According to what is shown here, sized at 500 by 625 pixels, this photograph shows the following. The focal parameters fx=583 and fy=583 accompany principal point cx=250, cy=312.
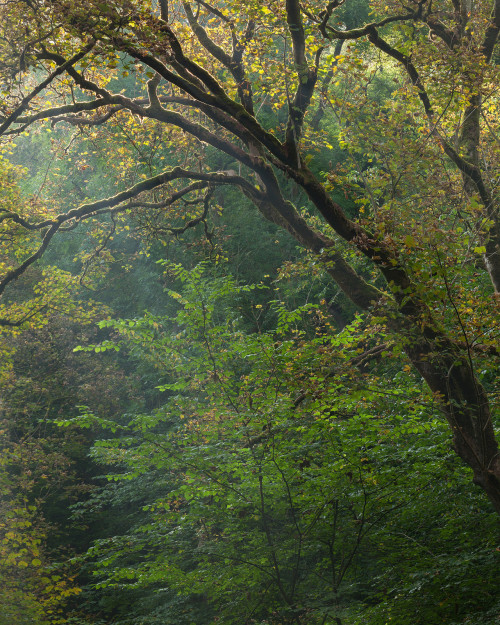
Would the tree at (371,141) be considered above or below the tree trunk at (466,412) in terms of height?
above

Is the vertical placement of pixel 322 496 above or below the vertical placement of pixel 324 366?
below

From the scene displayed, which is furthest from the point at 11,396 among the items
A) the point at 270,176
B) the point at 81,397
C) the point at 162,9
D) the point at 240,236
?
the point at 162,9

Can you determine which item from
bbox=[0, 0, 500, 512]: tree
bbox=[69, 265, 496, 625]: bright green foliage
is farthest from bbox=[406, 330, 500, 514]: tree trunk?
bbox=[69, 265, 496, 625]: bright green foliage

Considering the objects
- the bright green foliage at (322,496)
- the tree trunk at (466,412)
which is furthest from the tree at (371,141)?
the bright green foliage at (322,496)

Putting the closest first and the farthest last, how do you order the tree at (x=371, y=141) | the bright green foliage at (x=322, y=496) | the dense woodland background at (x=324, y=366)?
the tree at (x=371, y=141)
the dense woodland background at (x=324, y=366)
the bright green foliage at (x=322, y=496)

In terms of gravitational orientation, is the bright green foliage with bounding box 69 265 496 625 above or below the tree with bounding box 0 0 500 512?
below

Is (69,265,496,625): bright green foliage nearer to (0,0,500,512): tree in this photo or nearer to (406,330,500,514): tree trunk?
(406,330,500,514): tree trunk

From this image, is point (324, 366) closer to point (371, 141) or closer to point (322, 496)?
point (322, 496)

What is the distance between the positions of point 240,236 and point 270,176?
408 inches

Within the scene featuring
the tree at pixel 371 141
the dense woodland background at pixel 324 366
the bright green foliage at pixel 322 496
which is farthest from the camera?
the bright green foliage at pixel 322 496

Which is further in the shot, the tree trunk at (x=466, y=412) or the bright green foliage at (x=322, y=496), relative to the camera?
the bright green foliage at (x=322, y=496)

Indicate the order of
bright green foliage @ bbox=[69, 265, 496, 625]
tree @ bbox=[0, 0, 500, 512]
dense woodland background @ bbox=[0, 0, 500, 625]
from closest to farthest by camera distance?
tree @ bbox=[0, 0, 500, 512] → dense woodland background @ bbox=[0, 0, 500, 625] → bright green foliage @ bbox=[69, 265, 496, 625]

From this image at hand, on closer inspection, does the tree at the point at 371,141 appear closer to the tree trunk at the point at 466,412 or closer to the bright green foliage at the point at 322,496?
the tree trunk at the point at 466,412

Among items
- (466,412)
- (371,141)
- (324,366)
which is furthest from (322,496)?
(371,141)
